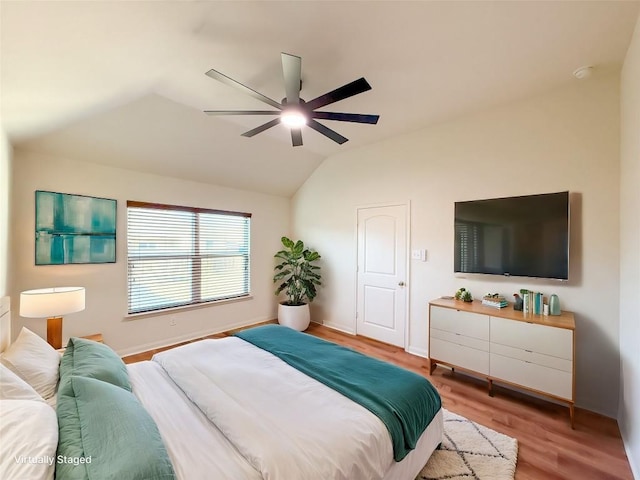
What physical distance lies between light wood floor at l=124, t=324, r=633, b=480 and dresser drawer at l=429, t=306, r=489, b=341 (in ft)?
1.86

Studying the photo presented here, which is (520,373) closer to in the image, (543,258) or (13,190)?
(543,258)

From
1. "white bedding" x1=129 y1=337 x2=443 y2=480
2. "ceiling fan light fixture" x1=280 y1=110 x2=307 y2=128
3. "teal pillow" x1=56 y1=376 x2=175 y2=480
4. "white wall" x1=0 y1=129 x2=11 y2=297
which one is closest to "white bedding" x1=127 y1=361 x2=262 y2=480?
"white bedding" x1=129 y1=337 x2=443 y2=480

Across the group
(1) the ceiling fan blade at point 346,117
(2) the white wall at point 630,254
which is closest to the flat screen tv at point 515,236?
(2) the white wall at point 630,254

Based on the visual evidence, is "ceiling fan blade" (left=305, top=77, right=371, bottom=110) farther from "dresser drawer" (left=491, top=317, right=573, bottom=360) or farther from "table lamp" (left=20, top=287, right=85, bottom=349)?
"table lamp" (left=20, top=287, right=85, bottom=349)

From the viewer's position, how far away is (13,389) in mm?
1180

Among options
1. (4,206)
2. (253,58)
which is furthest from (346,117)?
(4,206)

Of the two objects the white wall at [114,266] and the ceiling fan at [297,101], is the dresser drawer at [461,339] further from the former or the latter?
the white wall at [114,266]

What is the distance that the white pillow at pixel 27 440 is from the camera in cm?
80

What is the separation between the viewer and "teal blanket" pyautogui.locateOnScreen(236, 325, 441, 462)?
4.72 ft

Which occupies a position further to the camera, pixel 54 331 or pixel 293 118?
pixel 54 331

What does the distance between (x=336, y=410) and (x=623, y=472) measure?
6.55ft

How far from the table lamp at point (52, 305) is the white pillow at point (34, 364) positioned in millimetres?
613

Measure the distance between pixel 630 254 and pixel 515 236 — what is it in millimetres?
833

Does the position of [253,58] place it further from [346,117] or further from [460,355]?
[460,355]
